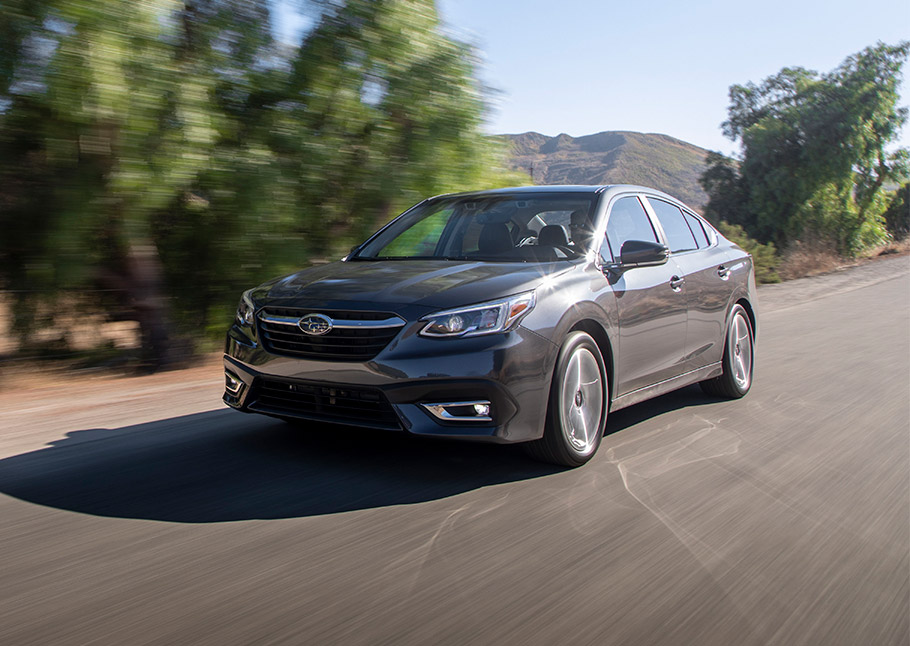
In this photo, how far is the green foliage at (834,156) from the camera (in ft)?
136

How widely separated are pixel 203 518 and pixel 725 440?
3.34m

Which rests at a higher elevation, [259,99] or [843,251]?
[259,99]

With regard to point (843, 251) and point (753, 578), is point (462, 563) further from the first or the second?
point (843, 251)

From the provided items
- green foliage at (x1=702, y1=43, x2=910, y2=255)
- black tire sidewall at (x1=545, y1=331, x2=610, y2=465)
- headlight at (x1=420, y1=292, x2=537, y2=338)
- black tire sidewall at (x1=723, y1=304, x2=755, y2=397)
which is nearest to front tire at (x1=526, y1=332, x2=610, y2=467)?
black tire sidewall at (x1=545, y1=331, x2=610, y2=465)

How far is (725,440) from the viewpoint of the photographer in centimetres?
588

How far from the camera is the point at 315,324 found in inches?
187

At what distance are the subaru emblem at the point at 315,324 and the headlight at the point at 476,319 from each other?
507mm

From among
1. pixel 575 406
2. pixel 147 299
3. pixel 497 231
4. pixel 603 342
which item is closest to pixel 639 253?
pixel 603 342

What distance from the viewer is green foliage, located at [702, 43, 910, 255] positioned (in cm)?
4138

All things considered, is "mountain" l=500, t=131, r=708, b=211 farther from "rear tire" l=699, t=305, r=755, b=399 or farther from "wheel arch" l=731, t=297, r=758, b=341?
"rear tire" l=699, t=305, r=755, b=399

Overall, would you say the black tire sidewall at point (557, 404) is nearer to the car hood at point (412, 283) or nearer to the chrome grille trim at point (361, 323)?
the car hood at point (412, 283)

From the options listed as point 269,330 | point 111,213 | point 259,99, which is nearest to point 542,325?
point 269,330

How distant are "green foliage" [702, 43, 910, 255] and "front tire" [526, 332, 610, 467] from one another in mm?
37136

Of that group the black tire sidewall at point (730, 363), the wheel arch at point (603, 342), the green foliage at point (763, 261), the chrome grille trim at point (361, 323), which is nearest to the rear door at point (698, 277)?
the black tire sidewall at point (730, 363)
